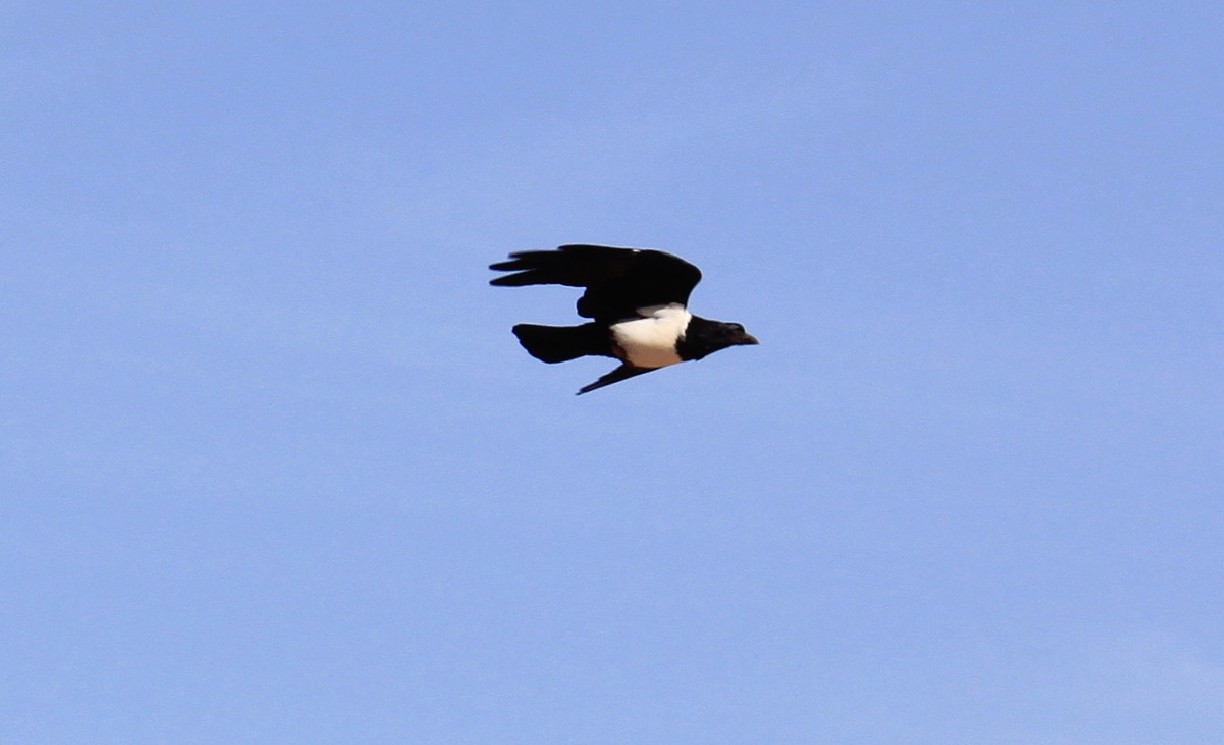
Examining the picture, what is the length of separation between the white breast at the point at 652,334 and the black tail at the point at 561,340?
17 centimetres

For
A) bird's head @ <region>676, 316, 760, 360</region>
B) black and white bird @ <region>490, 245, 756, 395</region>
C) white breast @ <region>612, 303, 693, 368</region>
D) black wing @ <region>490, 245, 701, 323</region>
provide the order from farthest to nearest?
bird's head @ <region>676, 316, 760, 360</region> → white breast @ <region>612, 303, 693, 368</region> → black and white bird @ <region>490, 245, 756, 395</region> → black wing @ <region>490, 245, 701, 323</region>

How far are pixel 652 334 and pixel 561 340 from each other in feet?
2.74

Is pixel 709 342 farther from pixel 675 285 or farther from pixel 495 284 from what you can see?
pixel 495 284

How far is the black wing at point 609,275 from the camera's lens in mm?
19797

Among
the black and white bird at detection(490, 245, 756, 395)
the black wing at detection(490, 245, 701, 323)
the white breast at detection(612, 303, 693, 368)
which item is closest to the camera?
the black wing at detection(490, 245, 701, 323)

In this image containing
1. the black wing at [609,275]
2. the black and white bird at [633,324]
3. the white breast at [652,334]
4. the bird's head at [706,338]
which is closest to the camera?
the black wing at [609,275]

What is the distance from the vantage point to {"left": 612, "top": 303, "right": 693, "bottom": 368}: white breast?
20.7m

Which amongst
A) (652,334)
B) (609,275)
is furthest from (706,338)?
(609,275)

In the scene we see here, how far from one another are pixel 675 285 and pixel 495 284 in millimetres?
1908

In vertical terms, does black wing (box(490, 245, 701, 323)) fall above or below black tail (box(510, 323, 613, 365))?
above

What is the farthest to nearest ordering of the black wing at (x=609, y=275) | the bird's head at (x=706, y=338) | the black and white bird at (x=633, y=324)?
the bird's head at (x=706, y=338)
the black and white bird at (x=633, y=324)
the black wing at (x=609, y=275)

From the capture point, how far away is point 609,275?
67.1 ft

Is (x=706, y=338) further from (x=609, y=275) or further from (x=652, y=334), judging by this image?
(x=609, y=275)

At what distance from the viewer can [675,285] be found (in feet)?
68.3
